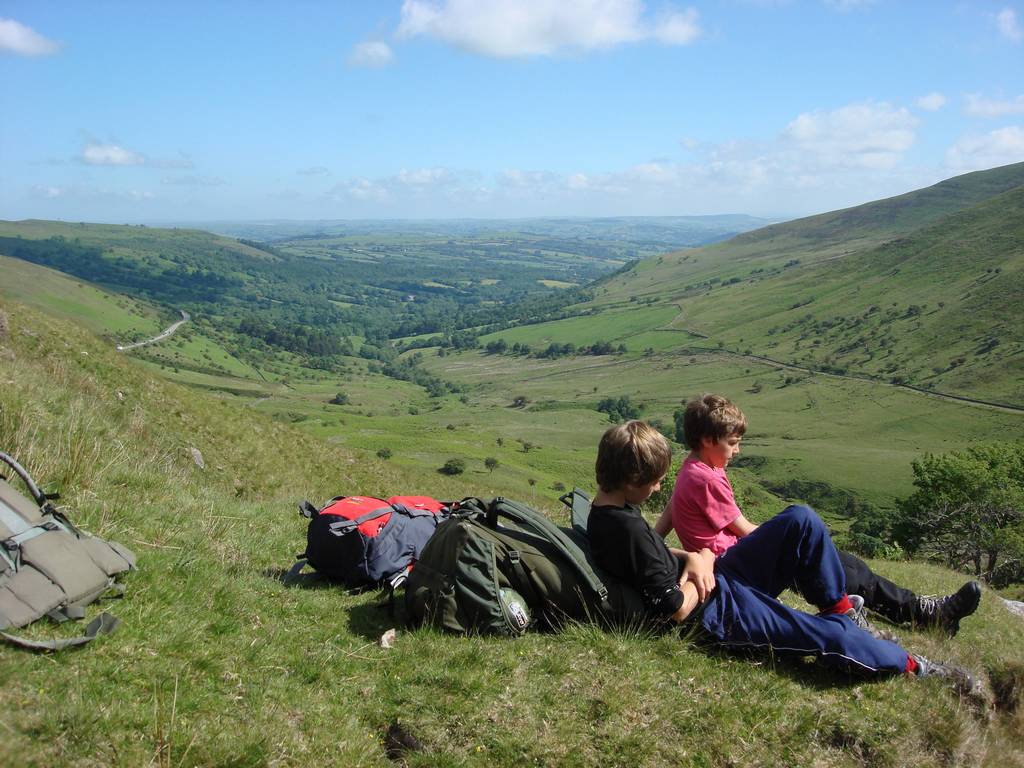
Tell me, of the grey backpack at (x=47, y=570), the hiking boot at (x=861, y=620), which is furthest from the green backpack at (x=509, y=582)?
the grey backpack at (x=47, y=570)

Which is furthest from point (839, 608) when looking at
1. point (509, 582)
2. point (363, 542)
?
point (363, 542)

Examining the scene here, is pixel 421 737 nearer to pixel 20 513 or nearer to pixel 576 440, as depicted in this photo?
pixel 20 513

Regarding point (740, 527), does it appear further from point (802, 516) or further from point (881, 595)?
point (881, 595)

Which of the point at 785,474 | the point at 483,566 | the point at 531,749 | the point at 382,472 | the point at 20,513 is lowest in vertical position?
the point at 785,474

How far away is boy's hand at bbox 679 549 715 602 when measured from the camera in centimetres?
582

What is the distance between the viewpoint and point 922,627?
6852 millimetres

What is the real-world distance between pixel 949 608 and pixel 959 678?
1534 mm

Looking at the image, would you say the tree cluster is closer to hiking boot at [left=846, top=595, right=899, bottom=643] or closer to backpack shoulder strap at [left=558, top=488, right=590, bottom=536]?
hiking boot at [left=846, top=595, right=899, bottom=643]

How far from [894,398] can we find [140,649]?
176 metres

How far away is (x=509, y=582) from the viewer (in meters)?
5.95

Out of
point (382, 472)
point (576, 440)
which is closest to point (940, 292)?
point (576, 440)

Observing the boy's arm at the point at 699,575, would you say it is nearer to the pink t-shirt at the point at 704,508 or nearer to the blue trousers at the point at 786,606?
the blue trousers at the point at 786,606

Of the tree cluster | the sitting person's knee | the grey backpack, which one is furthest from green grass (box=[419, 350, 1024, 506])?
the grey backpack

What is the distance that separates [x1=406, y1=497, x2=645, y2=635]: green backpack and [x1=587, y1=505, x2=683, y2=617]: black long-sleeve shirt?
7.4 inches
